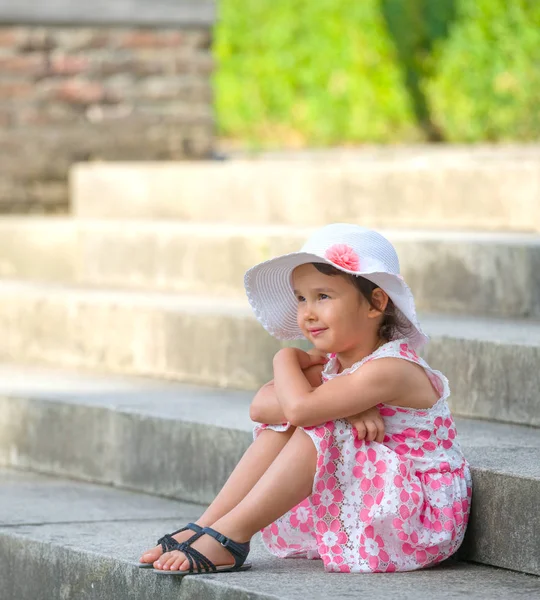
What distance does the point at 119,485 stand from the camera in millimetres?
3938

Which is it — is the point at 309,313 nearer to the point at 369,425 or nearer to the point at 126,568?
the point at 369,425

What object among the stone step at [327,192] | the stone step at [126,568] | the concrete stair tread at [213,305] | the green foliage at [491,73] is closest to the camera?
the stone step at [126,568]

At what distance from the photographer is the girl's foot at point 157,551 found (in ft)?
9.78

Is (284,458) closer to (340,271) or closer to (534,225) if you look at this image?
(340,271)

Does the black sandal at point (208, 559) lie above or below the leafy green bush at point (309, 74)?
below

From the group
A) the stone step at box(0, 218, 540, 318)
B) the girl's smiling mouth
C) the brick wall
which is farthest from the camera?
the brick wall

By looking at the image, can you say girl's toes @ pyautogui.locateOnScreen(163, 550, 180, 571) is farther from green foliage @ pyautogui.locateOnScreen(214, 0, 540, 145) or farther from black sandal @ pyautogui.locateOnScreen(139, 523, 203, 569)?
green foliage @ pyautogui.locateOnScreen(214, 0, 540, 145)

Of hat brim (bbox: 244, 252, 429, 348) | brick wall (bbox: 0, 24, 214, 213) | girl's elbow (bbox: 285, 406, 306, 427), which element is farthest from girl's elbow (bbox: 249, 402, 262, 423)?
brick wall (bbox: 0, 24, 214, 213)

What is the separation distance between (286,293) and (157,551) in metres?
0.66

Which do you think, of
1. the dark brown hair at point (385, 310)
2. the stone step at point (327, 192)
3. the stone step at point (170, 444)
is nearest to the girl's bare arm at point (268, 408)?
the dark brown hair at point (385, 310)

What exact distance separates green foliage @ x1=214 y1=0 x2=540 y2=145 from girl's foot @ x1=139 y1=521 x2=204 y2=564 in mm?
5146

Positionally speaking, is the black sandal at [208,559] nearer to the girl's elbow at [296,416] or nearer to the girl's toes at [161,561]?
the girl's toes at [161,561]

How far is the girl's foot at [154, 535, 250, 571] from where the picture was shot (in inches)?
115

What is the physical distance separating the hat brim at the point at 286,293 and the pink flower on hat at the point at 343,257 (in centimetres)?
1
